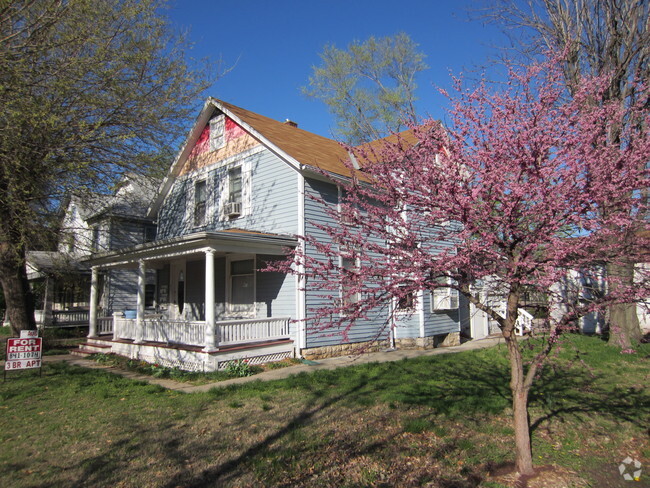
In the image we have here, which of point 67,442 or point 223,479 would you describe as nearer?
point 223,479

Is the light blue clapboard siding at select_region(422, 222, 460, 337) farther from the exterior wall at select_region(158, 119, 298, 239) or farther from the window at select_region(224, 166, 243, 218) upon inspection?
the window at select_region(224, 166, 243, 218)

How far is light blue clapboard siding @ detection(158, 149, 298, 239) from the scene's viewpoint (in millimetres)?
12492

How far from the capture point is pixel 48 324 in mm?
19688

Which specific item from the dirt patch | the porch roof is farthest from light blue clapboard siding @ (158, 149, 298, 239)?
the dirt patch

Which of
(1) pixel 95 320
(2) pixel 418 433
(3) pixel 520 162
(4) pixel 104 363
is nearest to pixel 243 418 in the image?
(2) pixel 418 433

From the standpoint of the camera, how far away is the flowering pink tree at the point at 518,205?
3.89 metres

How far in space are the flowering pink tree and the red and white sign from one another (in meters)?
8.03

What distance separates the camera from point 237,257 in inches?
530

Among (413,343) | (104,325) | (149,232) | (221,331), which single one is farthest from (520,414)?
(149,232)

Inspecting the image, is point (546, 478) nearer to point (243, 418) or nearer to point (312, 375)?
point (243, 418)

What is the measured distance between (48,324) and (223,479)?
1893 centimetres

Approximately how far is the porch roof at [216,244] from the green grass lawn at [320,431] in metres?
3.40

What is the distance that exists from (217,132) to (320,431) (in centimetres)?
1192

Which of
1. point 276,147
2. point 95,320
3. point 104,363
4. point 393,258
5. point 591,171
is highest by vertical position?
point 276,147
